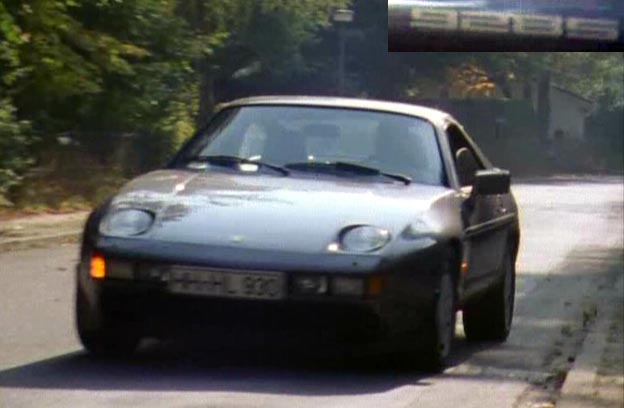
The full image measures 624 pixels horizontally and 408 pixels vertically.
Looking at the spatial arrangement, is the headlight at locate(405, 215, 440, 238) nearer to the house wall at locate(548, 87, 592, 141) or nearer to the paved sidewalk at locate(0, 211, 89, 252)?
the paved sidewalk at locate(0, 211, 89, 252)

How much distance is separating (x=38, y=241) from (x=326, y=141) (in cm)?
961

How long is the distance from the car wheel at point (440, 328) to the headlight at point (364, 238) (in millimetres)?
545

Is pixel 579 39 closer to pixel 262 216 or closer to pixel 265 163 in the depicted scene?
pixel 262 216

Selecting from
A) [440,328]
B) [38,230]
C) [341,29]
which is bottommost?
[341,29]

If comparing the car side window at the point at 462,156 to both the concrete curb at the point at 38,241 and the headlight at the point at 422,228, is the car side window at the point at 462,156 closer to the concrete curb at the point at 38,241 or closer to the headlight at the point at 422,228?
the headlight at the point at 422,228

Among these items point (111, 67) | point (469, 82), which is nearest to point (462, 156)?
point (111, 67)

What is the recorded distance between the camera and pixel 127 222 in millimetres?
9195

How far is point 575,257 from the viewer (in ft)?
72.5

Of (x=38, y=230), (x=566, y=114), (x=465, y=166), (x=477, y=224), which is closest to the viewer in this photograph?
(x=477, y=224)

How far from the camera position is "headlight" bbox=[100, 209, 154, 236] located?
9.13 m

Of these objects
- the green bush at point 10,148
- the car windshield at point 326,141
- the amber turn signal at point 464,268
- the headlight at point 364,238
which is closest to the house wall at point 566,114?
the green bush at point 10,148

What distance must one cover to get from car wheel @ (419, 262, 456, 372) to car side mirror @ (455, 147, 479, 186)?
109 centimetres

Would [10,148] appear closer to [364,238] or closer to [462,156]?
[462,156]

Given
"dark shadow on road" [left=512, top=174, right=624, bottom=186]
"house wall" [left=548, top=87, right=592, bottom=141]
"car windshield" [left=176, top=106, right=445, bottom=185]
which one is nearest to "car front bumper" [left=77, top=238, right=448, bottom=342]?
"car windshield" [left=176, top=106, right=445, bottom=185]
